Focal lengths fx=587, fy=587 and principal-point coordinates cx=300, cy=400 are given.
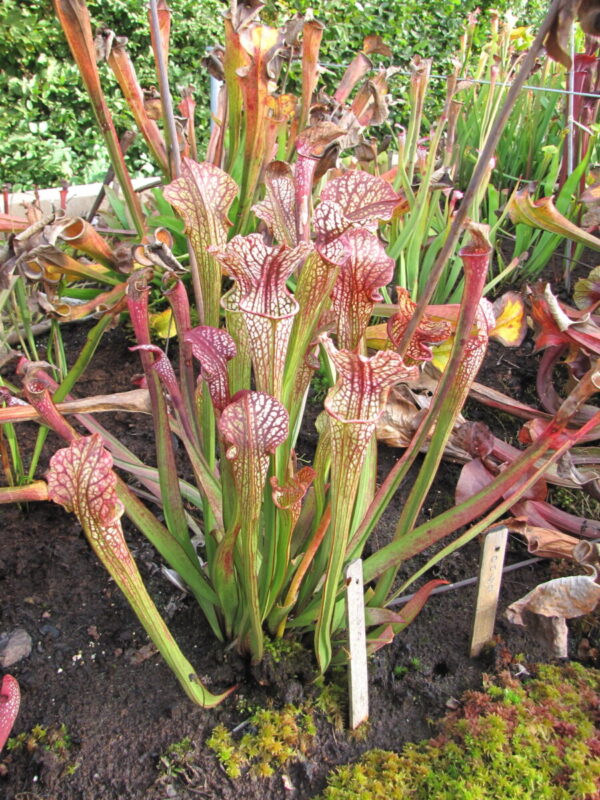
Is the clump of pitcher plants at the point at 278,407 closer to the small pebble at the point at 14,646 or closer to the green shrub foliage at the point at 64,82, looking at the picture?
the small pebble at the point at 14,646

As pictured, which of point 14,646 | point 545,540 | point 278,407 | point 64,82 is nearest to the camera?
point 278,407

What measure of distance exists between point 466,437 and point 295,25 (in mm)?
1068

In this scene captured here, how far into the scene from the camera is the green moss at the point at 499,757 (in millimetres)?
781

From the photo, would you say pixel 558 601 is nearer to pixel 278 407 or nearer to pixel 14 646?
pixel 278 407

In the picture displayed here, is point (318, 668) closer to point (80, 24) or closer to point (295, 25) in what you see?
point (80, 24)

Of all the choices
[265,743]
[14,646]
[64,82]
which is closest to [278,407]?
[265,743]

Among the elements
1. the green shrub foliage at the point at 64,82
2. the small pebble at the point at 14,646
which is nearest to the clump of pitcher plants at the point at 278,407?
the small pebble at the point at 14,646

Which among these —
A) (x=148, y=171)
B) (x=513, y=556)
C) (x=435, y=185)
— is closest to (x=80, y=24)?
(x=435, y=185)

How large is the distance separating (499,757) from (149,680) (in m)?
0.52

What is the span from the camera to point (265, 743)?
2.71ft

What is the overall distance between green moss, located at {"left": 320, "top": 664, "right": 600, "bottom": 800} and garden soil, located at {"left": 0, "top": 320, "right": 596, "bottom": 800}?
0.04 m

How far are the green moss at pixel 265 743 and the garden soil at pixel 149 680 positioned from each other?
0.01 m

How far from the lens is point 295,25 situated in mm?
1422

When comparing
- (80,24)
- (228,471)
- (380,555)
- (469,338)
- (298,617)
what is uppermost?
(80,24)
